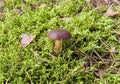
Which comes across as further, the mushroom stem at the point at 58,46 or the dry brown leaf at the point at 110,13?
the dry brown leaf at the point at 110,13

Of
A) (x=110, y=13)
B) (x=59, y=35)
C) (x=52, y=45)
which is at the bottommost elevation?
(x=52, y=45)

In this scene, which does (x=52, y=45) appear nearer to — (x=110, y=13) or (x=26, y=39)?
(x=26, y=39)

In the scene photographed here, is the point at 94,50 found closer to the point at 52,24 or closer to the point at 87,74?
the point at 87,74

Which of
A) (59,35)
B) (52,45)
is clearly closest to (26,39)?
(52,45)

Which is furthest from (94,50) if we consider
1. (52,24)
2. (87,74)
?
(52,24)

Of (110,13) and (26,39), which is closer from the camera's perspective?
(26,39)

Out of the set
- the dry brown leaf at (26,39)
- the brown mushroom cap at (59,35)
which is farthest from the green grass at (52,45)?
the brown mushroom cap at (59,35)

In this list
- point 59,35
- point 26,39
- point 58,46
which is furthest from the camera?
point 26,39

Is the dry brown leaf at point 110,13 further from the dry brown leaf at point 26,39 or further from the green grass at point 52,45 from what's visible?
the dry brown leaf at point 26,39
